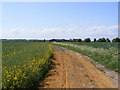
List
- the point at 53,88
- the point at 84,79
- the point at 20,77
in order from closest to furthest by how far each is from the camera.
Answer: the point at 20,77, the point at 53,88, the point at 84,79

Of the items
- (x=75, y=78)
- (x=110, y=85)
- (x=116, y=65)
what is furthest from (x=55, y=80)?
(x=116, y=65)

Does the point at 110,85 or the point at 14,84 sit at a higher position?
the point at 14,84

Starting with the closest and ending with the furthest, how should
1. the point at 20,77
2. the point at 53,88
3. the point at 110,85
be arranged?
the point at 20,77 → the point at 53,88 → the point at 110,85

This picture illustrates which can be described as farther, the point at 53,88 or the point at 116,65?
the point at 116,65

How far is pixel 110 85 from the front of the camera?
8.00 metres

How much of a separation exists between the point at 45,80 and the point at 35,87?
4.16 feet

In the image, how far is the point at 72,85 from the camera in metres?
7.57

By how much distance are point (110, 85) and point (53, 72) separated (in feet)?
10.1

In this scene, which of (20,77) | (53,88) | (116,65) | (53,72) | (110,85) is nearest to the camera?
(20,77)

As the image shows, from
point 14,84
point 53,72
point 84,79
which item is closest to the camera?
point 14,84

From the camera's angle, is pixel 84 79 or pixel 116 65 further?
pixel 116 65

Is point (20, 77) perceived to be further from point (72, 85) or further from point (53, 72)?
point (53, 72)

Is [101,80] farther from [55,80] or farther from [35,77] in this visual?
[35,77]

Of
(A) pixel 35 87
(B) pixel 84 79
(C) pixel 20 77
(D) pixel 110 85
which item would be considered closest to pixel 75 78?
(B) pixel 84 79
